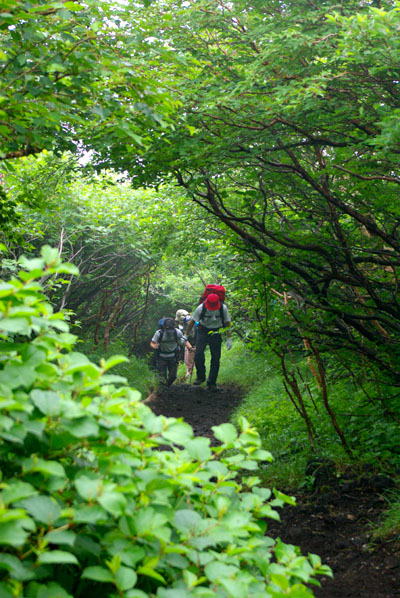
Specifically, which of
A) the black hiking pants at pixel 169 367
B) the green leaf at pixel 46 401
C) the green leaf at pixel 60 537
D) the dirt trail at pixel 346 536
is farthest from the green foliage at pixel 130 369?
the green leaf at pixel 60 537

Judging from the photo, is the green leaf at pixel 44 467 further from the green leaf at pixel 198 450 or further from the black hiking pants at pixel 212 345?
the black hiking pants at pixel 212 345

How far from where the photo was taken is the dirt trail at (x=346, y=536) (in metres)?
3.12

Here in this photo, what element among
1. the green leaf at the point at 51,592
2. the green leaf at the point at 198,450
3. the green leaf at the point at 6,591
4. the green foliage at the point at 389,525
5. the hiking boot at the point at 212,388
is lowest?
the green foliage at the point at 389,525

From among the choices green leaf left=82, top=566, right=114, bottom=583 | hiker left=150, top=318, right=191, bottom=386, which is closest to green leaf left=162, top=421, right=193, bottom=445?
green leaf left=82, top=566, right=114, bottom=583

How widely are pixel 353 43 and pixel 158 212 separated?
7005 mm

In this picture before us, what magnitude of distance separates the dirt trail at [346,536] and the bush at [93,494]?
1.91m

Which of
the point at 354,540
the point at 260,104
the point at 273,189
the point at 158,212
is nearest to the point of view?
the point at 354,540

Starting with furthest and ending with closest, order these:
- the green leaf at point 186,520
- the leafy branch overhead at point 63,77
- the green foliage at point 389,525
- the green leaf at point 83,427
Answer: the green foliage at point 389,525, the leafy branch overhead at point 63,77, the green leaf at point 186,520, the green leaf at point 83,427

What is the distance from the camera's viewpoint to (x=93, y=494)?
118cm

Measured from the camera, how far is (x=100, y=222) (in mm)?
10555

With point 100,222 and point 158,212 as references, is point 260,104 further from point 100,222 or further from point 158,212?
point 100,222

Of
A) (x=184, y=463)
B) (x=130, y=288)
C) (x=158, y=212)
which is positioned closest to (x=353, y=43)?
(x=184, y=463)

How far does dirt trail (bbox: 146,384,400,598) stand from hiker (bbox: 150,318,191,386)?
280 inches

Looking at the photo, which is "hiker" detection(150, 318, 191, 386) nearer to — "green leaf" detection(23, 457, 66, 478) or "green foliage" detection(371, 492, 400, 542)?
"green foliage" detection(371, 492, 400, 542)
